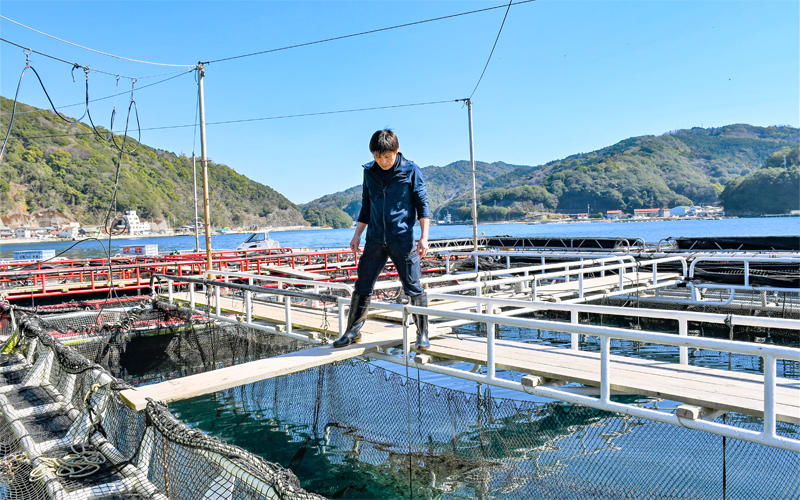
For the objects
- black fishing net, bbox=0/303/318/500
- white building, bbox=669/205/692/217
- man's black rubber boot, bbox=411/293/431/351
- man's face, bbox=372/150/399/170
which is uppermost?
white building, bbox=669/205/692/217

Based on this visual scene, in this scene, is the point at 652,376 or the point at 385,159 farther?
the point at 385,159

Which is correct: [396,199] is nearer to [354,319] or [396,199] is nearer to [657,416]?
[354,319]

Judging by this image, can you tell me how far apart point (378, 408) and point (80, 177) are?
454 ft

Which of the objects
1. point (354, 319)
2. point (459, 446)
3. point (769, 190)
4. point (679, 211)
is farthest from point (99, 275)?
point (679, 211)

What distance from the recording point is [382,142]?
4969mm

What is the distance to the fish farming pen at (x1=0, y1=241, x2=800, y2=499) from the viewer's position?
12.3 feet

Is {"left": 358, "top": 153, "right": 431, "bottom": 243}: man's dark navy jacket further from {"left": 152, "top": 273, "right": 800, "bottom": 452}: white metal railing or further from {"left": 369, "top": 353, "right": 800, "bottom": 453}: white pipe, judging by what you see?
{"left": 369, "top": 353, "right": 800, "bottom": 453}: white pipe

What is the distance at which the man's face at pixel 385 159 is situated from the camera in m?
5.00

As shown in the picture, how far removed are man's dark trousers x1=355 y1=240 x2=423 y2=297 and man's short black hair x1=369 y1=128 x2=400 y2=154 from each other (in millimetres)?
876

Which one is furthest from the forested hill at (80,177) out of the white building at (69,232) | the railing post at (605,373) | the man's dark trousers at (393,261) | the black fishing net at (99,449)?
the railing post at (605,373)

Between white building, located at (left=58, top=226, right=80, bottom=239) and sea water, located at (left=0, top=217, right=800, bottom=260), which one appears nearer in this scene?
sea water, located at (left=0, top=217, right=800, bottom=260)

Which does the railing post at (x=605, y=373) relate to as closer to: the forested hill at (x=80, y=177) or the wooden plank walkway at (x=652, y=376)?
the wooden plank walkway at (x=652, y=376)

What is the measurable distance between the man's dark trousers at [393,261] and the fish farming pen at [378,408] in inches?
10.3

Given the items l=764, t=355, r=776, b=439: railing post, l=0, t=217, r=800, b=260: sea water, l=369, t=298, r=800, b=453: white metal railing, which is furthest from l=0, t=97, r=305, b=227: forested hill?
A: l=764, t=355, r=776, b=439: railing post
